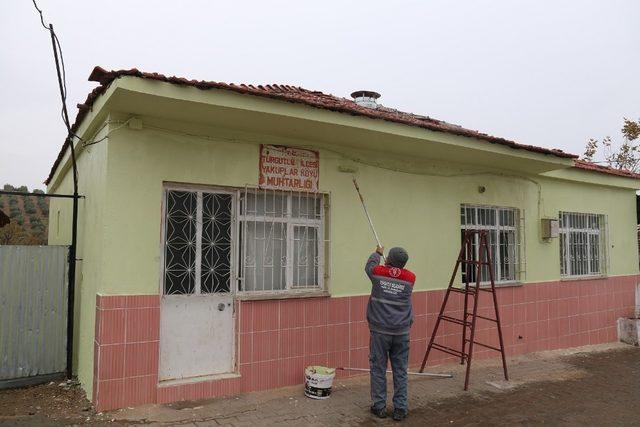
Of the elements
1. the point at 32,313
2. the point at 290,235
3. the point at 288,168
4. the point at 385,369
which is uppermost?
the point at 288,168

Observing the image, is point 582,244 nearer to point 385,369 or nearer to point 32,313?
point 385,369

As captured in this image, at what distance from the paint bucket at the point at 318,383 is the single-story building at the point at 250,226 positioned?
1.21ft

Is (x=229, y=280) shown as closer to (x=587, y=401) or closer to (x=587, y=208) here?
(x=587, y=401)

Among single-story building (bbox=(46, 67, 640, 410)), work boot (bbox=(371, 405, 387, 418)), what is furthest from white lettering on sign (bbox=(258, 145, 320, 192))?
work boot (bbox=(371, 405, 387, 418))

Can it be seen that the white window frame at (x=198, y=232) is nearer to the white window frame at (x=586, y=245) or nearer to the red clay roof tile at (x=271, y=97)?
the red clay roof tile at (x=271, y=97)

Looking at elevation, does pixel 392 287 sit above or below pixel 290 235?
below

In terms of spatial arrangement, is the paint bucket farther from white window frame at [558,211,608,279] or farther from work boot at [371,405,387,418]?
white window frame at [558,211,608,279]

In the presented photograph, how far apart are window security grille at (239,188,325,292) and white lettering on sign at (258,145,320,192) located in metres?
0.12

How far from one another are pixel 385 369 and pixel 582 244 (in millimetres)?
6367

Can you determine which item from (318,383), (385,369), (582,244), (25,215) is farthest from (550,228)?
(25,215)

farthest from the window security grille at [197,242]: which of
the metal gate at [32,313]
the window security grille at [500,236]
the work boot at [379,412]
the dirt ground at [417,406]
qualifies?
the window security grille at [500,236]

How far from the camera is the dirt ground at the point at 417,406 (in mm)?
4633

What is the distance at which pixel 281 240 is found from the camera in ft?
19.1

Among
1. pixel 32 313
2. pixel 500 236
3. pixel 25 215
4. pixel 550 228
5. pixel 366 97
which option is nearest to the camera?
pixel 32 313
